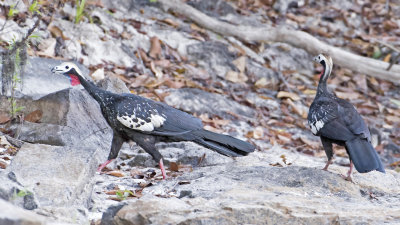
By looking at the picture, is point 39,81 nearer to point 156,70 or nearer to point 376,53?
point 156,70

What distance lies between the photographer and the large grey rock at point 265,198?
3588 mm

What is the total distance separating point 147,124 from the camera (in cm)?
531

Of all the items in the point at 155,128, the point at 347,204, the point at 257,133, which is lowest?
the point at 257,133

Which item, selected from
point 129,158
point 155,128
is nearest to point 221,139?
point 155,128

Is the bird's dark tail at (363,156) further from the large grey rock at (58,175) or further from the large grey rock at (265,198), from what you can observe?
the large grey rock at (58,175)

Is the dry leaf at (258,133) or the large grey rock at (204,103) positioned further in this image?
the large grey rock at (204,103)

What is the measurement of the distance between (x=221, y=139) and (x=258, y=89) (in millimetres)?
3933

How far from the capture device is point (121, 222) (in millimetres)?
3521

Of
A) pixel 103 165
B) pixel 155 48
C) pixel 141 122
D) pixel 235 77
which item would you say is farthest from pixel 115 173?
pixel 235 77

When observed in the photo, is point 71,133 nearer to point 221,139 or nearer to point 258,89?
point 221,139

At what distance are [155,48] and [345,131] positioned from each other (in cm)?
423

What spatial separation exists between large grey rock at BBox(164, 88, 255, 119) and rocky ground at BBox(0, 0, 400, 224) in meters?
0.02

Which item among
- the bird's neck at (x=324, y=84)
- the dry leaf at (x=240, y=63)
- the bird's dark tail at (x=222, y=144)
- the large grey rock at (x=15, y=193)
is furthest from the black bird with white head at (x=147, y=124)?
the dry leaf at (x=240, y=63)

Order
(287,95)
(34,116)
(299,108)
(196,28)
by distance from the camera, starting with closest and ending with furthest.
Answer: (34,116) → (299,108) → (287,95) → (196,28)
